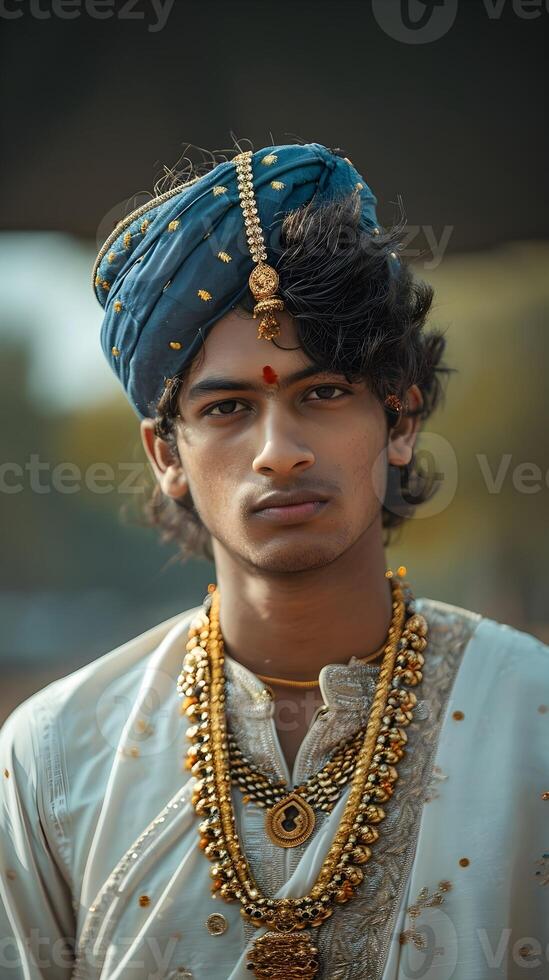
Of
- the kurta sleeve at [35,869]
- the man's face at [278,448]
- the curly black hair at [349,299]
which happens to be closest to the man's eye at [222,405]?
the man's face at [278,448]

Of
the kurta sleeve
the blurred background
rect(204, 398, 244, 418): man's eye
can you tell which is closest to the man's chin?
rect(204, 398, 244, 418): man's eye

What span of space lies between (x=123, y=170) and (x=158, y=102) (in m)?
0.34

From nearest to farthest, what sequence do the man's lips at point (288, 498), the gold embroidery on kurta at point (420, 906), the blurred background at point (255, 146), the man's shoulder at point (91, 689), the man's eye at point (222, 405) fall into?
the gold embroidery on kurta at point (420, 906) < the man's lips at point (288, 498) < the man's eye at point (222, 405) < the man's shoulder at point (91, 689) < the blurred background at point (255, 146)

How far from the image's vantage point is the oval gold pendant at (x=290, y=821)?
1995 mm

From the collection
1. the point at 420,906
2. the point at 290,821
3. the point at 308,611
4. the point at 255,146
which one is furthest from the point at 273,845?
the point at 255,146

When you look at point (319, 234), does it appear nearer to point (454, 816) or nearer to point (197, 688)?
point (197, 688)

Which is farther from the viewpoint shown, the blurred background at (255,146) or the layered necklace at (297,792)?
the blurred background at (255,146)

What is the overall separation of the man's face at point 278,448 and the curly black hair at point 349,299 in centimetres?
4

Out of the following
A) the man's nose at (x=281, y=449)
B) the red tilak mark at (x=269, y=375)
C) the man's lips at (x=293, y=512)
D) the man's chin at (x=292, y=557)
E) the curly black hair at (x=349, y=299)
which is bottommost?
the man's chin at (x=292, y=557)

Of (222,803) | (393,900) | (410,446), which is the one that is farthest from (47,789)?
(410,446)

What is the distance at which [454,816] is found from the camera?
6.37 feet

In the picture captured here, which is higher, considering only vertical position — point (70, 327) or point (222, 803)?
point (70, 327)

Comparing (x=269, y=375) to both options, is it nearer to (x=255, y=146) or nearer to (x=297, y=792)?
(x=297, y=792)

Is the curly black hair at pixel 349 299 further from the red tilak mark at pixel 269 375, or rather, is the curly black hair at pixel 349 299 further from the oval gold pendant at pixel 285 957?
the oval gold pendant at pixel 285 957
